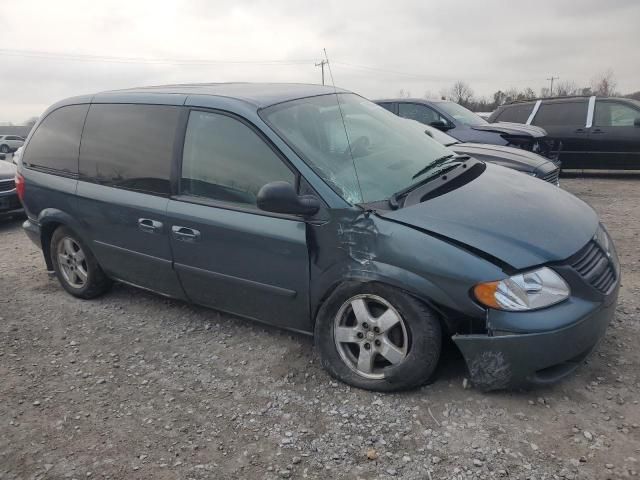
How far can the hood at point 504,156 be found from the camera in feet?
18.2

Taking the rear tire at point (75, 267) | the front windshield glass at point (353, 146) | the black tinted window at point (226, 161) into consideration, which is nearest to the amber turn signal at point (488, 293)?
the front windshield glass at point (353, 146)

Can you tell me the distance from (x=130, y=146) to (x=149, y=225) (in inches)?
24.8

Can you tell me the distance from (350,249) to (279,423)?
3.22ft

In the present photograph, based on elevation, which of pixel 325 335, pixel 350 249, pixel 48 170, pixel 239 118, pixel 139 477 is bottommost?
pixel 139 477

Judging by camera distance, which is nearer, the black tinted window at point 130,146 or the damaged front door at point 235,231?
the damaged front door at point 235,231

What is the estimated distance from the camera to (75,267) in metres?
4.51

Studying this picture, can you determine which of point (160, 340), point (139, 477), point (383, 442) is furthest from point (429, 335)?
point (160, 340)

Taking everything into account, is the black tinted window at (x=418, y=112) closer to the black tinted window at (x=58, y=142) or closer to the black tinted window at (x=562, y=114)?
the black tinted window at (x=562, y=114)

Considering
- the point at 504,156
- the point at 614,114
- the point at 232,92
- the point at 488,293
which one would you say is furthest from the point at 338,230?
the point at 614,114

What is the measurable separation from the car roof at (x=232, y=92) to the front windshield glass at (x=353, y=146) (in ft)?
0.31

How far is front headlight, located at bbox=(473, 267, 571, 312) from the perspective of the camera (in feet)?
8.36

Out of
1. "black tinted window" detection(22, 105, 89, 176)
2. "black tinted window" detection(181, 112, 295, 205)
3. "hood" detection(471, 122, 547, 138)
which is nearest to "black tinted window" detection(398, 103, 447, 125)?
"hood" detection(471, 122, 547, 138)

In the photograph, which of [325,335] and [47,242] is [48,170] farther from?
[325,335]

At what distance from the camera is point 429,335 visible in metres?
2.70
